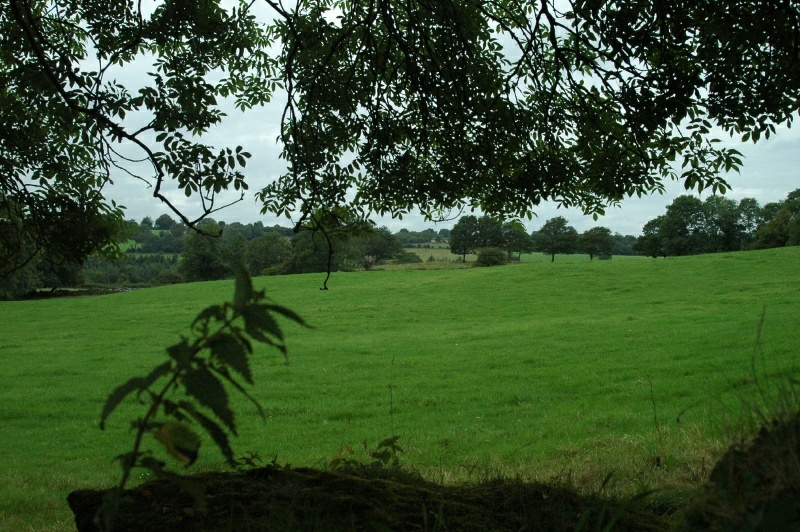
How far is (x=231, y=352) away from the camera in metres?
1.41

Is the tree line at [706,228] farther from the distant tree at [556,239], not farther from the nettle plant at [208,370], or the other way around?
the nettle plant at [208,370]

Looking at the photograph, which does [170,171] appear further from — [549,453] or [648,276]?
[648,276]

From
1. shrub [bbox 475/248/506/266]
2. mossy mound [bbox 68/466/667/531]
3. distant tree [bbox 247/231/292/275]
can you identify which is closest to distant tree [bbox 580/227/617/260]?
shrub [bbox 475/248/506/266]

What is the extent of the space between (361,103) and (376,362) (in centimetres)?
1497

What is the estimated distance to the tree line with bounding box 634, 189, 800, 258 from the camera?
54719mm

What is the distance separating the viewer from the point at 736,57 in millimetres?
5289

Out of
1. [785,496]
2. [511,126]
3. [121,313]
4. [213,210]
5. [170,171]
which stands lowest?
[121,313]

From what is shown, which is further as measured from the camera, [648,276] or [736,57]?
[648,276]

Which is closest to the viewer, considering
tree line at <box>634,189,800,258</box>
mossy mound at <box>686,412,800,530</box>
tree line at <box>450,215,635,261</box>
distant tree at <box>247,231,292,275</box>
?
mossy mound at <box>686,412,800,530</box>

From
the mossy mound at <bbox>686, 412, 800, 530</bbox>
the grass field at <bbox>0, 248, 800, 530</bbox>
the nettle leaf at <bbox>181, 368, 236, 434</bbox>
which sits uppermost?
the nettle leaf at <bbox>181, 368, 236, 434</bbox>

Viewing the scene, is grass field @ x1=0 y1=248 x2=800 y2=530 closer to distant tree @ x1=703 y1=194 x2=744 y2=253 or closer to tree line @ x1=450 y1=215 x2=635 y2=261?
tree line @ x1=450 y1=215 x2=635 y2=261

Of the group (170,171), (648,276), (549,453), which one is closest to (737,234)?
(648,276)

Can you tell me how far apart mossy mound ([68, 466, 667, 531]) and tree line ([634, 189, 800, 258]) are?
52946 mm

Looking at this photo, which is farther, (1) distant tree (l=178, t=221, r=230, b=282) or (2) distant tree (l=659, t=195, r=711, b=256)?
(2) distant tree (l=659, t=195, r=711, b=256)
